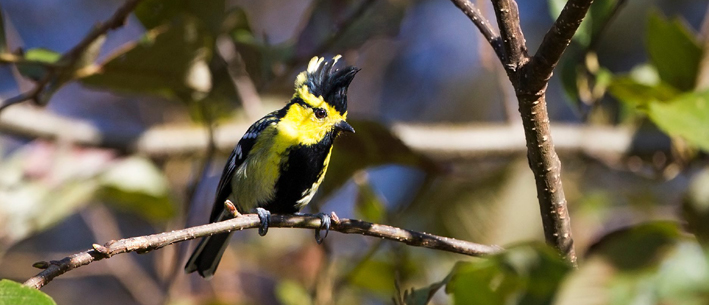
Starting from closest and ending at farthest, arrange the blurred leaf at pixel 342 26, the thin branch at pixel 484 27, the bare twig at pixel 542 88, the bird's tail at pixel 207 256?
the bare twig at pixel 542 88 < the thin branch at pixel 484 27 < the bird's tail at pixel 207 256 < the blurred leaf at pixel 342 26

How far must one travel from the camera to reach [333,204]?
5.99 meters

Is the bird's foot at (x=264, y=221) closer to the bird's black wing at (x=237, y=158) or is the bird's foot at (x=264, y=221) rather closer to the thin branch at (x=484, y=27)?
the bird's black wing at (x=237, y=158)

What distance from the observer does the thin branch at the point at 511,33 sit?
138 centimetres

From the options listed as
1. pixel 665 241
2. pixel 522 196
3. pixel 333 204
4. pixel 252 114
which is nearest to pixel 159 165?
pixel 252 114

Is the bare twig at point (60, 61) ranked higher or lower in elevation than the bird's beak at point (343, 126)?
higher

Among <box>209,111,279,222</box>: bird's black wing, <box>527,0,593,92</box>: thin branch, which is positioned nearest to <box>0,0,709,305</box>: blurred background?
<box>209,111,279,222</box>: bird's black wing

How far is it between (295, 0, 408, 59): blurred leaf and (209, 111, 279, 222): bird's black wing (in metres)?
0.36

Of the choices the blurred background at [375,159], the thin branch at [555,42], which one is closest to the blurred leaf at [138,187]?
the blurred background at [375,159]

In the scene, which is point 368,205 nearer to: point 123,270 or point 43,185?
point 43,185

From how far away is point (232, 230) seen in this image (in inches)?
61.2

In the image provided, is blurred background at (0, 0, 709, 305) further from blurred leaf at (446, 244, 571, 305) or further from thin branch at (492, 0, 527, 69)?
thin branch at (492, 0, 527, 69)

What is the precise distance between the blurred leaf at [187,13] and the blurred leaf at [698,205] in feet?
5.81

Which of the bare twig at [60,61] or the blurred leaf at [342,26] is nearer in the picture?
the bare twig at [60,61]

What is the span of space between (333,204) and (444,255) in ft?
9.91
